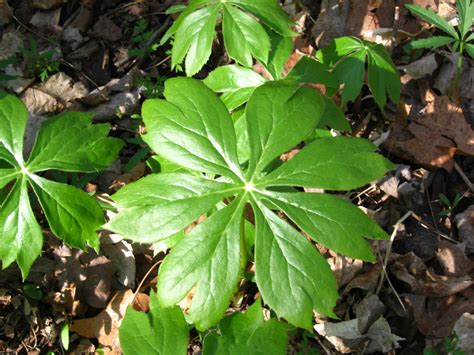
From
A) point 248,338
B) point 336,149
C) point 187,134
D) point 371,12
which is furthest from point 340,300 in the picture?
point 371,12

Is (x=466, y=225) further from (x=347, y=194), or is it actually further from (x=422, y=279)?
(x=347, y=194)

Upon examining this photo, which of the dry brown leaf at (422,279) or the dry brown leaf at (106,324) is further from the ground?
the dry brown leaf at (422,279)

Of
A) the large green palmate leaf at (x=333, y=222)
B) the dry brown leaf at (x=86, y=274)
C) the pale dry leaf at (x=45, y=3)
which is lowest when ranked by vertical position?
the dry brown leaf at (x=86, y=274)

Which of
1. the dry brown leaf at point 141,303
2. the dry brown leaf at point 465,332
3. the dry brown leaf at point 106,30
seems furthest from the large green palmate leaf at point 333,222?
the dry brown leaf at point 106,30

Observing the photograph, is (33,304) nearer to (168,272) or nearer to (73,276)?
(73,276)

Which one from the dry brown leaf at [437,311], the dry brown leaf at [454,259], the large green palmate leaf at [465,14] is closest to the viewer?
the dry brown leaf at [437,311]

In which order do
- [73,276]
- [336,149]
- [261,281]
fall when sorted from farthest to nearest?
1. [73,276]
2. [336,149]
3. [261,281]

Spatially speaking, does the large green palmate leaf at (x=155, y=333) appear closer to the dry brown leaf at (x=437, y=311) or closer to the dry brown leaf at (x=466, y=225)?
the dry brown leaf at (x=437, y=311)
